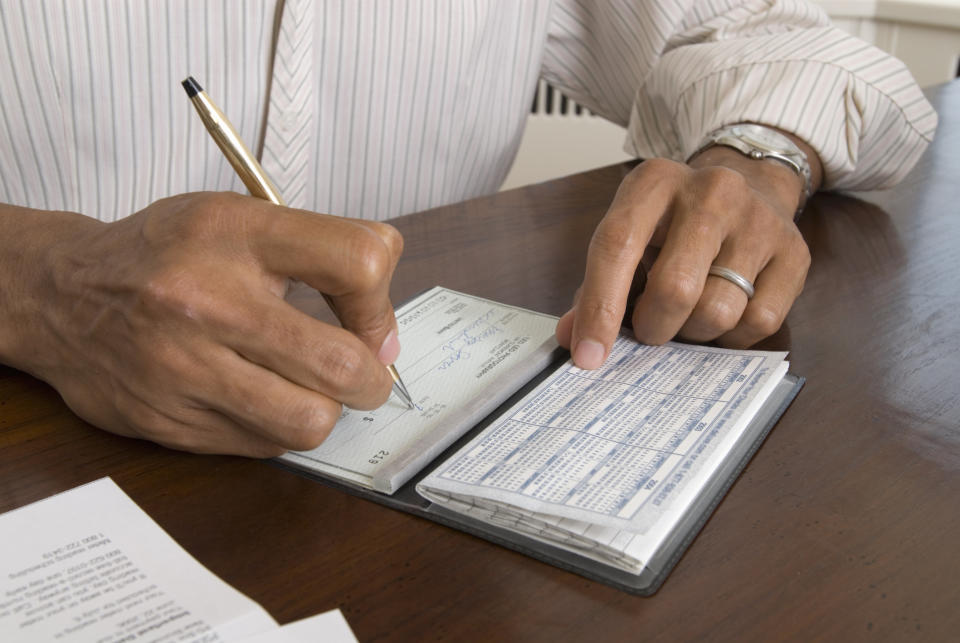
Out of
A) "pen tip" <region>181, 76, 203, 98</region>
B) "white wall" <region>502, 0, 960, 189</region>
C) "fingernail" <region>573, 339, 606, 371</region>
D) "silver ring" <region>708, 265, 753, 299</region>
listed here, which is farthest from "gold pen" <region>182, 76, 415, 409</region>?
"white wall" <region>502, 0, 960, 189</region>

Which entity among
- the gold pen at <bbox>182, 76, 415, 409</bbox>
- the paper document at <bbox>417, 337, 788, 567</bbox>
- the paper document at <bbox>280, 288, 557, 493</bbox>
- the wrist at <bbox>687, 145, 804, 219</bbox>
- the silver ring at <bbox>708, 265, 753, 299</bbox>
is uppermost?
the gold pen at <bbox>182, 76, 415, 409</bbox>

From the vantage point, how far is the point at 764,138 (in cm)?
78

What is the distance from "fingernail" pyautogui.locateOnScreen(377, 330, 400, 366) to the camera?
0.46 metres

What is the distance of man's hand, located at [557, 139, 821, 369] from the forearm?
300 mm

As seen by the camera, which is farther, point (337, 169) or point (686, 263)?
point (337, 169)

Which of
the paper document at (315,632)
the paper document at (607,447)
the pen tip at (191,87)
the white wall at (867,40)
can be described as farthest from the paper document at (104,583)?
the white wall at (867,40)

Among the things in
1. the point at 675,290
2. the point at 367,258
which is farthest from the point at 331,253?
the point at 675,290

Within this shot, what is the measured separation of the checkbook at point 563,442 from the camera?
36 cm

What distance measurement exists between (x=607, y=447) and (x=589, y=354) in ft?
0.32

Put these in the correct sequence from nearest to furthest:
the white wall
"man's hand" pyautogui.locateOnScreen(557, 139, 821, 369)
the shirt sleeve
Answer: "man's hand" pyautogui.locateOnScreen(557, 139, 821, 369) → the shirt sleeve → the white wall

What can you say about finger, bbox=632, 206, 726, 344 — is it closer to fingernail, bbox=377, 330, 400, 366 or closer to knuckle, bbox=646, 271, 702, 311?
knuckle, bbox=646, 271, 702, 311

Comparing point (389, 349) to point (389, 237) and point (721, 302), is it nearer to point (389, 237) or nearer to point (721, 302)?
point (389, 237)

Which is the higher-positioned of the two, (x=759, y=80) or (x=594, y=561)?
(x=759, y=80)

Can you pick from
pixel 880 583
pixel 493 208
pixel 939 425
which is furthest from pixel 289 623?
pixel 493 208
